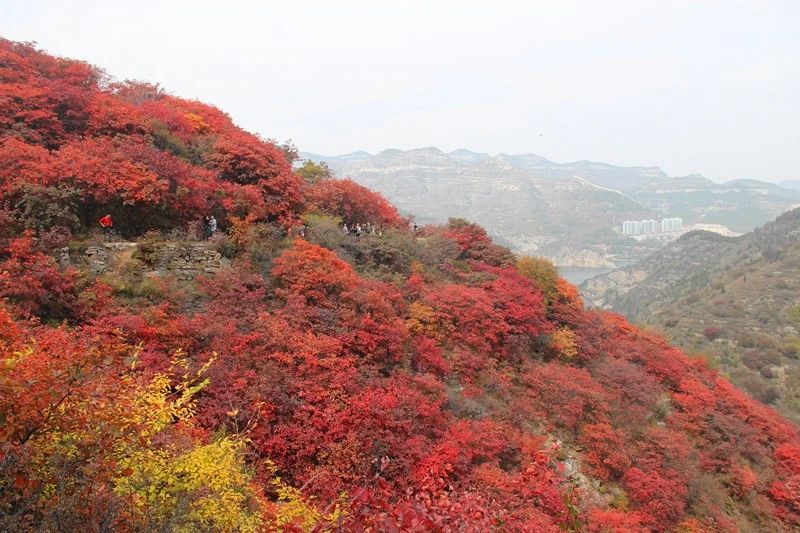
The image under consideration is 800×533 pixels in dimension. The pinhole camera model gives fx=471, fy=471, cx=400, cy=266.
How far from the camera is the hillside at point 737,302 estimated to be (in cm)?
4666

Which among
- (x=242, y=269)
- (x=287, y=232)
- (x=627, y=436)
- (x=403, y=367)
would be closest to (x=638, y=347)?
(x=627, y=436)

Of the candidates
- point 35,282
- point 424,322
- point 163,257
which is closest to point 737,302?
Answer: point 424,322

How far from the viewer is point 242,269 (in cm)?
1315

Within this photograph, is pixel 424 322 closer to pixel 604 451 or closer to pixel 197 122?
pixel 604 451

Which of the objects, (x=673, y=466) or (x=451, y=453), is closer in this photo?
(x=451, y=453)

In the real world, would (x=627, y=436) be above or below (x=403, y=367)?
below

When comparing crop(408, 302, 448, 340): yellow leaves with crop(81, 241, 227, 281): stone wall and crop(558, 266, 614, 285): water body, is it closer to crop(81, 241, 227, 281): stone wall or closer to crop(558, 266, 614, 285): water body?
crop(81, 241, 227, 281): stone wall

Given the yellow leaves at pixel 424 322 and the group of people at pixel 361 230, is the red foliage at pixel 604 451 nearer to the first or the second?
the yellow leaves at pixel 424 322

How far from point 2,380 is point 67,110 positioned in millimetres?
14639

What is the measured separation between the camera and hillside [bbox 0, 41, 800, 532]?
15.7 feet

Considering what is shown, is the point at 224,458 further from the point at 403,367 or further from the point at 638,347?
the point at 638,347

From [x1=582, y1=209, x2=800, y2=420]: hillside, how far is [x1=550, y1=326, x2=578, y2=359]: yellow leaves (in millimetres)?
31786

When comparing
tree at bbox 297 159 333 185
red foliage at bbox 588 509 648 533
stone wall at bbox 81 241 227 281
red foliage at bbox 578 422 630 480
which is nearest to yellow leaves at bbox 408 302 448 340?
red foliage at bbox 578 422 630 480

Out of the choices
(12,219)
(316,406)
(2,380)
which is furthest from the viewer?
(12,219)
